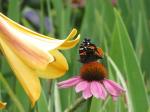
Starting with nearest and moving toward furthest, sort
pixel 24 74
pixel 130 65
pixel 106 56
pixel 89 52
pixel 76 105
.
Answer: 1. pixel 24 74
2. pixel 76 105
3. pixel 89 52
4. pixel 130 65
5. pixel 106 56

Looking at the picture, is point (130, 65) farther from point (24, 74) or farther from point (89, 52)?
point (24, 74)

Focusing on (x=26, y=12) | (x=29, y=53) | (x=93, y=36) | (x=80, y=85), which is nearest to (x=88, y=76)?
(x=80, y=85)

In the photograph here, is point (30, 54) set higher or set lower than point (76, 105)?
higher

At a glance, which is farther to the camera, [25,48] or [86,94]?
[86,94]

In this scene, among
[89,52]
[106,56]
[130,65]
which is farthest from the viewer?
[106,56]

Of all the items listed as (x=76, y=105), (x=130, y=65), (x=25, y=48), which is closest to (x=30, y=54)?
(x=25, y=48)

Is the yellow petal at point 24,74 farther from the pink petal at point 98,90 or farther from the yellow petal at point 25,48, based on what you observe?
the pink petal at point 98,90

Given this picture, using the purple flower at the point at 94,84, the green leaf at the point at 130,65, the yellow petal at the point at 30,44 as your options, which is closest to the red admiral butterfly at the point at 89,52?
the purple flower at the point at 94,84
